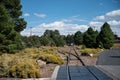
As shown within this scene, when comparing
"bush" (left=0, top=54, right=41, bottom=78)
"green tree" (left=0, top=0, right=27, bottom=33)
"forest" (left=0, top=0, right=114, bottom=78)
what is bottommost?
"bush" (left=0, top=54, right=41, bottom=78)

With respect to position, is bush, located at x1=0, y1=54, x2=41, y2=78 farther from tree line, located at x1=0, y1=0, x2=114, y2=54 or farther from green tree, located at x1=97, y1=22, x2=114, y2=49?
green tree, located at x1=97, y1=22, x2=114, y2=49

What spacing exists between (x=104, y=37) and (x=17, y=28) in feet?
100

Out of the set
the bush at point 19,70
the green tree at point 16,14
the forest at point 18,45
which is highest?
the green tree at point 16,14

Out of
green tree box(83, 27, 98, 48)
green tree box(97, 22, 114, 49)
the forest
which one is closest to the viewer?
the forest

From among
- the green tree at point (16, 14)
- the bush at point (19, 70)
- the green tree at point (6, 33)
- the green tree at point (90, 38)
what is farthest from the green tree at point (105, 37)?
the bush at point (19, 70)

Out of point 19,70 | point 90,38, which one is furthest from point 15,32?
point 90,38

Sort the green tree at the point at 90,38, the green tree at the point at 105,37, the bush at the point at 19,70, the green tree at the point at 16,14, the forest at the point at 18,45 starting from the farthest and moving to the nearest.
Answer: the green tree at the point at 90,38 → the green tree at the point at 105,37 → the green tree at the point at 16,14 → the forest at the point at 18,45 → the bush at the point at 19,70

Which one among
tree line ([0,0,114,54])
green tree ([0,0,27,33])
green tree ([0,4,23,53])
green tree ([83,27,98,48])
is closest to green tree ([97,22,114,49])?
tree line ([0,0,114,54])

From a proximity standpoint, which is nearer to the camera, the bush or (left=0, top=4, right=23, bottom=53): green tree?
the bush

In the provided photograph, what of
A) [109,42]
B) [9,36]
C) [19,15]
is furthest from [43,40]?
[9,36]

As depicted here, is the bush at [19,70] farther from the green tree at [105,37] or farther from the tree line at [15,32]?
the green tree at [105,37]

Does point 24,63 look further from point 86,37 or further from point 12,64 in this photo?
point 86,37

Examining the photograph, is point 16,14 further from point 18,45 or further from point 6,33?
point 6,33

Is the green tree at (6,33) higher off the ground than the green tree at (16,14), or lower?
lower
